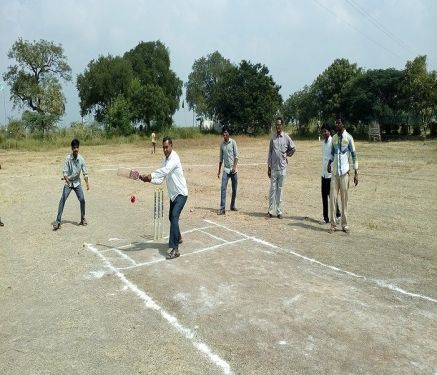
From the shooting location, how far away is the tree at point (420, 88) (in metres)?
40.7

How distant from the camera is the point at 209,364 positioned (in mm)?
4484

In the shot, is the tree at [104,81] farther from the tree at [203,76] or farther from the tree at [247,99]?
the tree at [203,76]

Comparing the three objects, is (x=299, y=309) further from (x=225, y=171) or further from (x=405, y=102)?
(x=405, y=102)

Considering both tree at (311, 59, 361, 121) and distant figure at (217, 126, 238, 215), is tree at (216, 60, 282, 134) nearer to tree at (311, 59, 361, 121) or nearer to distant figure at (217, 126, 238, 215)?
tree at (311, 59, 361, 121)

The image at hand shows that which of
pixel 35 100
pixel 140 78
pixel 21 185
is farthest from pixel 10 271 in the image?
pixel 140 78

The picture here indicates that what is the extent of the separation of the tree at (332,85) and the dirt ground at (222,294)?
1566 inches

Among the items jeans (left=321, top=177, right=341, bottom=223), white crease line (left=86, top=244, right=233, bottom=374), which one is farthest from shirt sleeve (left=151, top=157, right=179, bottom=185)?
jeans (left=321, top=177, right=341, bottom=223)

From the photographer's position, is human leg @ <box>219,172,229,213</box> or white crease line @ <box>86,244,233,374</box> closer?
white crease line @ <box>86,244,233,374</box>

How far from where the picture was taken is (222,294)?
6.18 meters

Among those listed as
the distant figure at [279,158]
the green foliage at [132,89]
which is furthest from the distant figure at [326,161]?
the green foliage at [132,89]

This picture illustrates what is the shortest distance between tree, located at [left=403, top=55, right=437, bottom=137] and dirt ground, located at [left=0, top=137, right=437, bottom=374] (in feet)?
109

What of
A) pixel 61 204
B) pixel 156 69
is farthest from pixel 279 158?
pixel 156 69

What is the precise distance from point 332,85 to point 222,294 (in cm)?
4833

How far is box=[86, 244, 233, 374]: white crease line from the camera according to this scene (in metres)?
4.51
